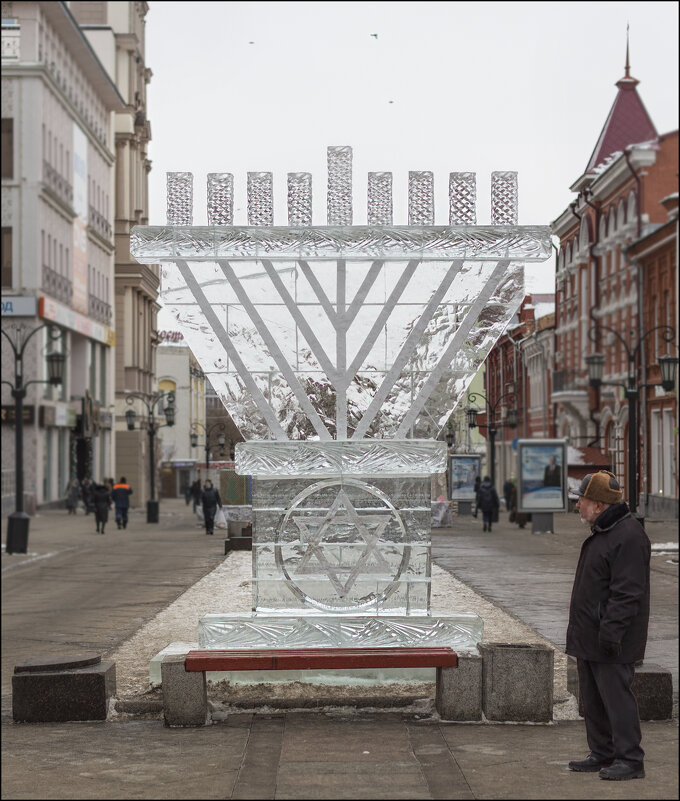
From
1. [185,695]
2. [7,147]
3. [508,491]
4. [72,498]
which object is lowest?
[72,498]

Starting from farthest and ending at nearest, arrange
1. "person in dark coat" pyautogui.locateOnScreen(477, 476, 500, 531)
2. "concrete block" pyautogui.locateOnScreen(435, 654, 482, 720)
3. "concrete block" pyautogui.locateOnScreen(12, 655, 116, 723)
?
"concrete block" pyautogui.locateOnScreen(12, 655, 116, 723) → "concrete block" pyautogui.locateOnScreen(435, 654, 482, 720) → "person in dark coat" pyautogui.locateOnScreen(477, 476, 500, 531)

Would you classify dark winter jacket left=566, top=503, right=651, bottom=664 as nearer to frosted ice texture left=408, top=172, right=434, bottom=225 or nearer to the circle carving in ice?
frosted ice texture left=408, top=172, right=434, bottom=225

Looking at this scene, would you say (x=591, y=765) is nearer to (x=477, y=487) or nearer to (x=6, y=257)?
(x=477, y=487)

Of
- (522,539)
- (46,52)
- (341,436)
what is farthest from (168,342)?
(46,52)

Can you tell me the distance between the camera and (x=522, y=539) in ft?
21.6

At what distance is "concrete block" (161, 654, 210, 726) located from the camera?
8.83m

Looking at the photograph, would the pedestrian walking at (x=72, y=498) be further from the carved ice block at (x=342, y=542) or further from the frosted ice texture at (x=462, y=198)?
the frosted ice texture at (x=462, y=198)

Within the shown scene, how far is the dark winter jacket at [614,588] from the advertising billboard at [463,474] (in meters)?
2.68

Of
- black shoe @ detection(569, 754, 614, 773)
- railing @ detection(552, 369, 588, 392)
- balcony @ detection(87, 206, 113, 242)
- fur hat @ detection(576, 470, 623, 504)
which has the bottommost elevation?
black shoe @ detection(569, 754, 614, 773)

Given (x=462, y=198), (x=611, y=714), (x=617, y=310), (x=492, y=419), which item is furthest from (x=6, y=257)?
(x=611, y=714)

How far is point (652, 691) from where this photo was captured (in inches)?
369

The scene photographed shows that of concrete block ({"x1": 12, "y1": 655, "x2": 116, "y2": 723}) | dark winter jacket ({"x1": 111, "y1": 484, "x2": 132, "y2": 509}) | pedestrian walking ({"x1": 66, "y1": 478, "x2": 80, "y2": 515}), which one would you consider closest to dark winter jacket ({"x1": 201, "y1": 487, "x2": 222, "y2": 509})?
concrete block ({"x1": 12, "y1": 655, "x2": 116, "y2": 723})

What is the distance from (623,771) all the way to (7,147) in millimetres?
45669

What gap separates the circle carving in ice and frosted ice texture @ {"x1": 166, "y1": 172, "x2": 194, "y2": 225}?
6.04 feet
